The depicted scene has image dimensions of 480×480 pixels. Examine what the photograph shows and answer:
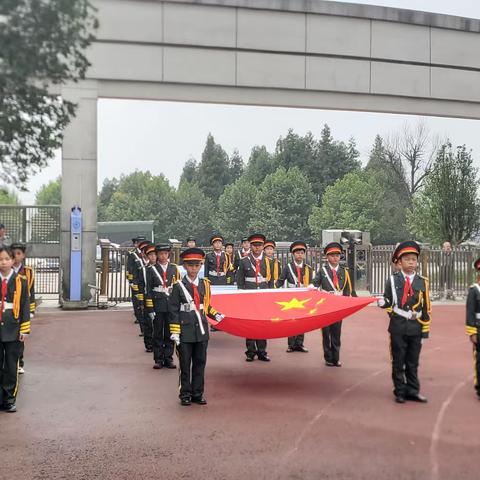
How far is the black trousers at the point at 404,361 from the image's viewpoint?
6.37 m

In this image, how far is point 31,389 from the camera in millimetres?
6961

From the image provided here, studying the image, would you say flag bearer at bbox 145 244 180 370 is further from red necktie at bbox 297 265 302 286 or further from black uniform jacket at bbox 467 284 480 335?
black uniform jacket at bbox 467 284 480 335

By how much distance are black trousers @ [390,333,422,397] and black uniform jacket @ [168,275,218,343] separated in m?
2.08

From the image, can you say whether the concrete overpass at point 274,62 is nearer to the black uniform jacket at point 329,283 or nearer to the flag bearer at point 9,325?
the black uniform jacket at point 329,283

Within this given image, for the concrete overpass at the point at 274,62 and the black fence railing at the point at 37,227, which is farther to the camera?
the black fence railing at the point at 37,227

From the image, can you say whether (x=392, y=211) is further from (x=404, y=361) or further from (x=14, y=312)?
(x=14, y=312)

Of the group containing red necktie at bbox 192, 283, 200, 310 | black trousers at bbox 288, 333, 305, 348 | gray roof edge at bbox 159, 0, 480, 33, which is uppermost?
gray roof edge at bbox 159, 0, 480, 33

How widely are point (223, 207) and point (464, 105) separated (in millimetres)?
45394

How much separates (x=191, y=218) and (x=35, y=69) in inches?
2372

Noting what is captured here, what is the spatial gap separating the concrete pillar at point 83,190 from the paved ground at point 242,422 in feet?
16.8

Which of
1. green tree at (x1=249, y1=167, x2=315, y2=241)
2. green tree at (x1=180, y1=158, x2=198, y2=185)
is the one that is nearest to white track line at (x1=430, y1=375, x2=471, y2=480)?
green tree at (x1=249, y1=167, x2=315, y2=241)

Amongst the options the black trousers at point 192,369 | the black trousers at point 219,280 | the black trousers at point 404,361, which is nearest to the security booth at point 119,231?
the black trousers at point 219,280

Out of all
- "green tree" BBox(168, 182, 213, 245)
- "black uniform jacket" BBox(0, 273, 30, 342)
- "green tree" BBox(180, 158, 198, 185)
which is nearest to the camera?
"black uniform jacket" BBox(0, 273, 30, 342)

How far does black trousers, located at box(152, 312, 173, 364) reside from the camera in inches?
324
